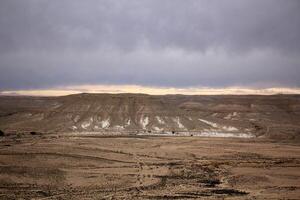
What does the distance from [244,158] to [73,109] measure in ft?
183

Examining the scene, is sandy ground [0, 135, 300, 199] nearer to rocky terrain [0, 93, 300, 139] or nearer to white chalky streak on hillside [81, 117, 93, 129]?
rocky terrain [0, 93, 300, 139]

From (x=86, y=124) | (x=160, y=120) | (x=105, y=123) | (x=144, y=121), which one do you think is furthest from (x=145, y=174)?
(x=160, y=120)

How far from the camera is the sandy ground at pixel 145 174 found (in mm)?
25312

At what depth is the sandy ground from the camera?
25.3 m

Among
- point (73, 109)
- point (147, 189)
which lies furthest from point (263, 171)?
point (73, 109)

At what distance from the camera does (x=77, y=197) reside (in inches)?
953

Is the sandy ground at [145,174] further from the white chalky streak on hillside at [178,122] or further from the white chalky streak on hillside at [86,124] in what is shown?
the white chalky streak on hillside at [178,122]

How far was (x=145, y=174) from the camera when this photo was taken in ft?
103

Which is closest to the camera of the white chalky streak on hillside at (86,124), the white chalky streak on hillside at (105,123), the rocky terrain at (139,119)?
the rocky terrain at (139,119)

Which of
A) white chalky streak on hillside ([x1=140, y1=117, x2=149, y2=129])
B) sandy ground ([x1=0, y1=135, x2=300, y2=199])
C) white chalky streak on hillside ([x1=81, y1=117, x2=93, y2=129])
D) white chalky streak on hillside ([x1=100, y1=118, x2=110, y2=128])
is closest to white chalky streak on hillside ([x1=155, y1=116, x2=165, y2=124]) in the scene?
white chalky streak on hillside ([x1=140, y1=117, x2=149, y2=129])

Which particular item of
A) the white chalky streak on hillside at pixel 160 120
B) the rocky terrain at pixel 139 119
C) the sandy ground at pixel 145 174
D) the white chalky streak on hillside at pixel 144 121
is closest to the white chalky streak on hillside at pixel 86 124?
the rocky terrain at pixel 139 119

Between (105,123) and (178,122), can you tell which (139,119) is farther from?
(178,122)

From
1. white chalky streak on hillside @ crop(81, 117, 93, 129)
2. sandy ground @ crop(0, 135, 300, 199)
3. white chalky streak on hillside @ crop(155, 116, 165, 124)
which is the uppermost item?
white chalky streak on hillside @ crop(155, 116, 165, 124)

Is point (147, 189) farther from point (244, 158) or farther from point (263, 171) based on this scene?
point (244, 158)
